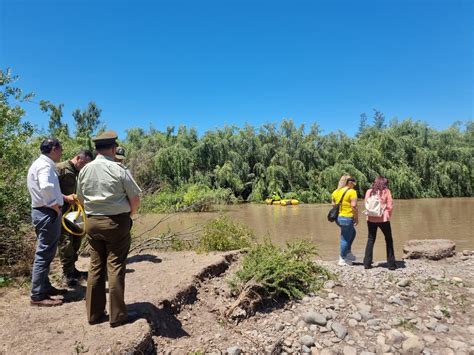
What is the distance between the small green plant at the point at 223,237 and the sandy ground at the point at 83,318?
156 cm

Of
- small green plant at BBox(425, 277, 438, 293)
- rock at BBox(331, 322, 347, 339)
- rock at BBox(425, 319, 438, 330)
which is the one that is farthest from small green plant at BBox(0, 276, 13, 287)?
small green plant at BBox(425, 277, 438, 293)

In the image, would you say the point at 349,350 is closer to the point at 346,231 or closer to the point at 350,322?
the point at 350,322

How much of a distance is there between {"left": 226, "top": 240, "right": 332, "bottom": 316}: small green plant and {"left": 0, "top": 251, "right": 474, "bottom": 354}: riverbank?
152 millimetres

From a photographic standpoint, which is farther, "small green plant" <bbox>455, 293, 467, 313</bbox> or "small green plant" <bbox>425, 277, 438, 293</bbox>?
"small green plant" <bbox>425, 277, 438, 293</bbox>

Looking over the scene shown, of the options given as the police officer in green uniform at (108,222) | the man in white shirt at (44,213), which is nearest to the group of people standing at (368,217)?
the police officer in green uniform at (108,222)

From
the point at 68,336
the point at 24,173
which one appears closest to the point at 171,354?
the point at 68,336

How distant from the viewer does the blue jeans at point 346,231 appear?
662cm

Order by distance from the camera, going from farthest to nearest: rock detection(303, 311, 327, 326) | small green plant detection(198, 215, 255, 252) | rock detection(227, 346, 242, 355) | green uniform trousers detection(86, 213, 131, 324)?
→ 1. small green plant detection(198, 215, 255, 252)
2. rock detection(303, 311, 327, 326)
3. rock detection(227, 346, 242, 355)
4. green uniform trousers detection(86, 213, 131, 324)

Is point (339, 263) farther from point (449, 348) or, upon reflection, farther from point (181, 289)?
point (181, 289)

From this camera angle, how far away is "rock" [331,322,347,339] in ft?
14.3

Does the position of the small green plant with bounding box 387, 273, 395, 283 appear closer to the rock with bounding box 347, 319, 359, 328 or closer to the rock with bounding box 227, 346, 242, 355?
the rock with bounding box 347, 319, 359, 328

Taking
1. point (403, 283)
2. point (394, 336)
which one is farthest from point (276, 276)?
point (403, 283)

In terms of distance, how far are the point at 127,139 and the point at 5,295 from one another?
79.6 feet

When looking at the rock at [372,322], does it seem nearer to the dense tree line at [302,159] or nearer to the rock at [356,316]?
the rock at [356,316]
